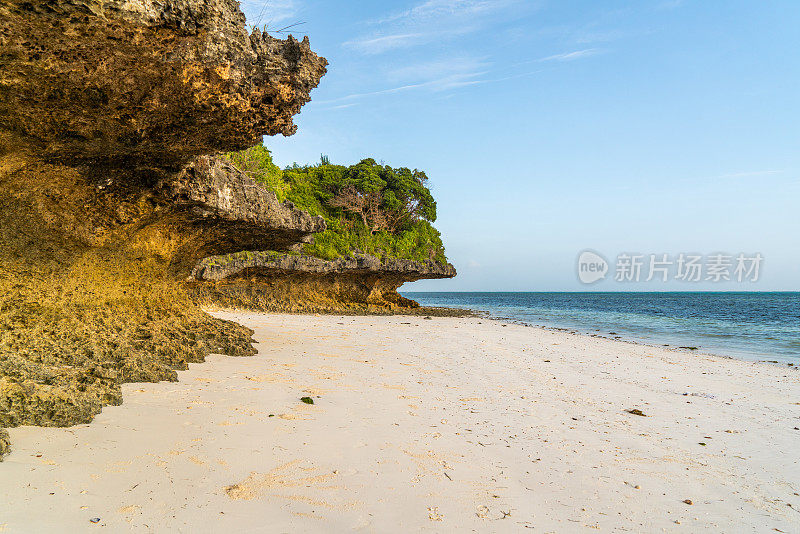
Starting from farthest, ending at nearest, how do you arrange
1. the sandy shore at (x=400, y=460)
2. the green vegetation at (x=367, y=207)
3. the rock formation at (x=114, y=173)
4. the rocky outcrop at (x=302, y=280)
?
1. the green vegetation at (x=367, y=207)
2. the rocky outcrop at (x=302, y=280)
3. the rock formation at (x=114, y=173)
4. the sandy shore at (x=400, y=460)

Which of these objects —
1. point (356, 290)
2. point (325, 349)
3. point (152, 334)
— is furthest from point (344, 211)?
point (152, 334)

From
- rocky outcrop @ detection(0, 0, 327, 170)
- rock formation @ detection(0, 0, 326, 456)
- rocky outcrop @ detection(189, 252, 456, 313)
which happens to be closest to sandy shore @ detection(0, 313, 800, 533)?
rock formation @ detection(0, 0, 326, 456)

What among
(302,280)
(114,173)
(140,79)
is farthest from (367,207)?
(140,79)

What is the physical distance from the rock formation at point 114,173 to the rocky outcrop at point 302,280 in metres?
9.83

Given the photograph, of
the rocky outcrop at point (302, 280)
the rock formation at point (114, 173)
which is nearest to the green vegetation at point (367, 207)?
the rocky outcrop at point (302, 280)

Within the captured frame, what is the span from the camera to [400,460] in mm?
3016

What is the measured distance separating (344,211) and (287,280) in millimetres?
5574

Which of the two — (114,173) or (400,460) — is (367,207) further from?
(400,460)

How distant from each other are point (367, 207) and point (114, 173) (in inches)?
813

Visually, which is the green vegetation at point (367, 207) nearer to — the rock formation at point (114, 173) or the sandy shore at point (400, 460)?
the rock formation at point (114, 173)

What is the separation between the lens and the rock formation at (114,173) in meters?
2.54

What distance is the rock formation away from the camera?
8.32 ft

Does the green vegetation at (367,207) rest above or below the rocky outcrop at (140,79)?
above

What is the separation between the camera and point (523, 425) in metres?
4.05
